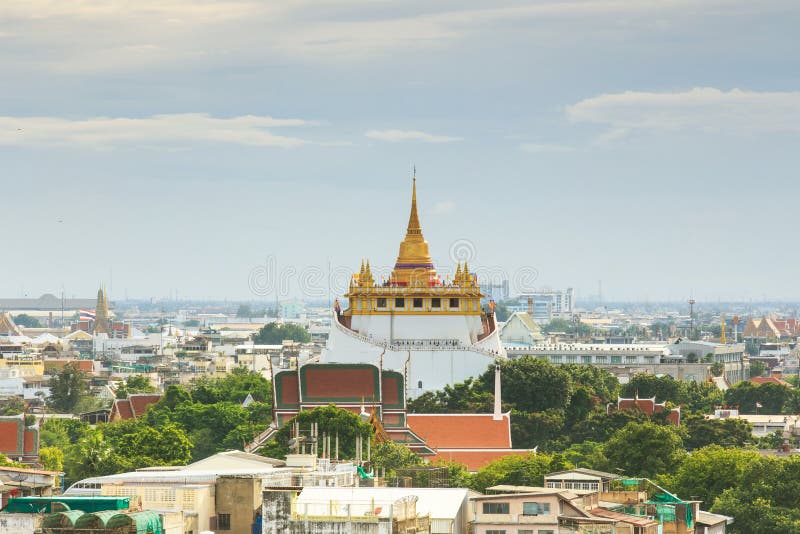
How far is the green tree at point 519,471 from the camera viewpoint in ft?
248

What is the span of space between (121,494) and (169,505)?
4.72 ft

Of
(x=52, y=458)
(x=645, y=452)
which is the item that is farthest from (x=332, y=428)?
(x=52, y=458)

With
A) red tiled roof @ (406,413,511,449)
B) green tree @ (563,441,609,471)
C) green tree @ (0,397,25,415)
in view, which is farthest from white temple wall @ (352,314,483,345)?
green tree @ (0,397,25,415)

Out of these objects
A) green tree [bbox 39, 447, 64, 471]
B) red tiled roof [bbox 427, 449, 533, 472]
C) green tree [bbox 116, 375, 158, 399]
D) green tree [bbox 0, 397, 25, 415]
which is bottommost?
green tree [bbox 39, 447, 64, 471]

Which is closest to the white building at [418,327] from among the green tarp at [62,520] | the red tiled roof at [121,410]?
the red tiled roof at [121,410]

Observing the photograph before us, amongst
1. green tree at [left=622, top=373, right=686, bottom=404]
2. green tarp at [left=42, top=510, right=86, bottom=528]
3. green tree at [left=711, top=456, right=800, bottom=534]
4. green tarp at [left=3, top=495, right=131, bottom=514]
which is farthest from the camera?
green tree at [left=622, top=373, right=686, bottom=404]

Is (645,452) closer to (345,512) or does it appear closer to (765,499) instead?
(765,499)

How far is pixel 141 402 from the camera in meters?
121

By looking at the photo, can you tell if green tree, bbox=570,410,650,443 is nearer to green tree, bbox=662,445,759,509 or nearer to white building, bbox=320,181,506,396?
white building, bbox=320,181,506,396

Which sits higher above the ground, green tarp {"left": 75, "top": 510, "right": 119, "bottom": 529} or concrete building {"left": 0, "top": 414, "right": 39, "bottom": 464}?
green tarp {"left": 75, "top": 510, "right": 119, "bottom": 529}

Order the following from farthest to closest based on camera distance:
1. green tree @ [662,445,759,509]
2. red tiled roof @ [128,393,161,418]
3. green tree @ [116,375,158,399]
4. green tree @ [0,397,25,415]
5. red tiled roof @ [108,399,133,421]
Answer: green tree @ [116,375,158,399]
green tree @ [0,397,25,415]
red tiled roof @ [128,393,161,418]
red tiled roof @ [108,399,133,421]
green tree @ [662,445,759,509]

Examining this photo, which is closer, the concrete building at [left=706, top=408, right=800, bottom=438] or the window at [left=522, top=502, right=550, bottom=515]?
the window at [left=522, top=502, right=550, bottom=515]

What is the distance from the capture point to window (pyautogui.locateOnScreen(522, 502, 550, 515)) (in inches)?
2297

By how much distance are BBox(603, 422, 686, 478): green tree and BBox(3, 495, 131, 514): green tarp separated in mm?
32442
